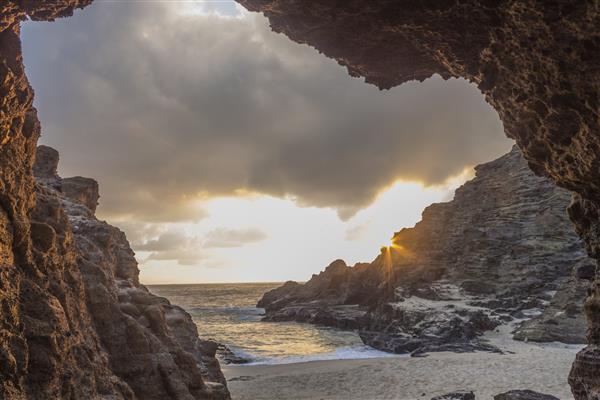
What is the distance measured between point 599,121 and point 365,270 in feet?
189

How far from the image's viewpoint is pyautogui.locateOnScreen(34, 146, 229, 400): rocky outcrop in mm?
8117

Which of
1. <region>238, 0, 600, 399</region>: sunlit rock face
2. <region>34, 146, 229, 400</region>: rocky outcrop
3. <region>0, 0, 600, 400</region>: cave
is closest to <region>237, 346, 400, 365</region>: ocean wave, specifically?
<region>34, 146, 229, 400</region>: rocky outcrop

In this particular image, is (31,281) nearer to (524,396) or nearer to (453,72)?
(453,72)

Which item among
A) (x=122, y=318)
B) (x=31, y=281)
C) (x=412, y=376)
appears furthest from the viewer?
(x=412, y=376)

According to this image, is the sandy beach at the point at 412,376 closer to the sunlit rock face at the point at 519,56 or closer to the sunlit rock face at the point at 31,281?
the sunlit rock face at the point at 519,56

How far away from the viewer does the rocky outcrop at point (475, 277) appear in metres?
29.0

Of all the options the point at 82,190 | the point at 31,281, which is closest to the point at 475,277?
the point at 82,190

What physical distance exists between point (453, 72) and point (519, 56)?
2.34m

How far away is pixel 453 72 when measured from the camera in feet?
27.2

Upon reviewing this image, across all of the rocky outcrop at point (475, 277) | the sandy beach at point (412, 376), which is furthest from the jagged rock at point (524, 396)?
the rocky outcrop at point (475, 277)

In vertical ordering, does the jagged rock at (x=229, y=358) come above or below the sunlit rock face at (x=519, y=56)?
below

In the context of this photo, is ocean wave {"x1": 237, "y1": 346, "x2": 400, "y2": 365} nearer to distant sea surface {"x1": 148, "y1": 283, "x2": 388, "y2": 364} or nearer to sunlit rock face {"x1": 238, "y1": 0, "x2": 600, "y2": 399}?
distant sea surface {"x1": 148, "y1": 283, "x2": 388, "y2": 364}

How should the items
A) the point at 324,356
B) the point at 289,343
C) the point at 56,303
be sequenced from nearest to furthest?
the point at 56,303 < the point at 324,356 < the point at 289,343

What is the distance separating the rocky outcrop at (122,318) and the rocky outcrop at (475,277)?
19.5 meters
